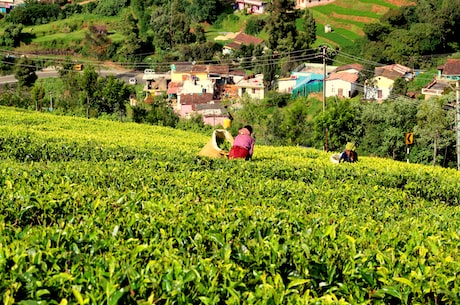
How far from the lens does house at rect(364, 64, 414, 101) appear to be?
47.2 m

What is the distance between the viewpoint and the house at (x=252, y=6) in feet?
261

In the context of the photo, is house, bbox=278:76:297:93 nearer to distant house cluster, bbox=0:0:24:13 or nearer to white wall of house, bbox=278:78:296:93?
white wall of house, bbox=278:78:296:93

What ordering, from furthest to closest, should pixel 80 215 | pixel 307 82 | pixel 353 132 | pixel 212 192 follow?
pixel 307 82
pixel 353 132
pixel 212 192
pixel 80 215

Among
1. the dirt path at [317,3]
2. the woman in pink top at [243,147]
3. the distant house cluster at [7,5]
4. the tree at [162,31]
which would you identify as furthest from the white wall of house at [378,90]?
the distant house cluster at [7,5]

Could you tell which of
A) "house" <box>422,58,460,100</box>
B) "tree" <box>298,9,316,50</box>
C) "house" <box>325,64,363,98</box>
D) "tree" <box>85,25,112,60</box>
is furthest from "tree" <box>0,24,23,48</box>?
"house" <box>422,58,460,100</box>

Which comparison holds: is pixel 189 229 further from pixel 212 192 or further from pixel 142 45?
pixel 142 45

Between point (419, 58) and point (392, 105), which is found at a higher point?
point (419, 58)

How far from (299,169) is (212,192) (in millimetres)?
3622

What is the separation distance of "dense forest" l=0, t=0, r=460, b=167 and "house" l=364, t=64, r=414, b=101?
1513mm

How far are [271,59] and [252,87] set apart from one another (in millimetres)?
6449

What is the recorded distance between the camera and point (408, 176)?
10.6 m

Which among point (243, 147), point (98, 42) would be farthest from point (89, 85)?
point (98, 42)

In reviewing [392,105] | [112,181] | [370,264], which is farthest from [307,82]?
[370,264]

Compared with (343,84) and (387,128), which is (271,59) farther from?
(387,128)
